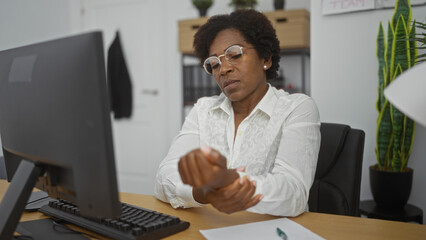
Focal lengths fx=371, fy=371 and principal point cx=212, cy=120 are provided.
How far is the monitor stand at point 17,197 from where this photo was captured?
76 cm

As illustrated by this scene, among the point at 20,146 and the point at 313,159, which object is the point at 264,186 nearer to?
the point at 313,159

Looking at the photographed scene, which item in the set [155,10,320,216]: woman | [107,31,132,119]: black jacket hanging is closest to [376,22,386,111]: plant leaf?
[155,10,320,216]: woman

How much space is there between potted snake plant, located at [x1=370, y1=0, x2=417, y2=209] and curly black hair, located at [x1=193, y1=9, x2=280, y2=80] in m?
0.71

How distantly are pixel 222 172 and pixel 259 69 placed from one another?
→ 82cm

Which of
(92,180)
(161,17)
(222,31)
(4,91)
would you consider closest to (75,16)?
(161,17)

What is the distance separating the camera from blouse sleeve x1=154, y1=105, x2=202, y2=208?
1.09 metres

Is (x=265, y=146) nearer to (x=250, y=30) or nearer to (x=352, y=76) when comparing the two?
(x=250, y=30)

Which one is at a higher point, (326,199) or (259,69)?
(259,69)

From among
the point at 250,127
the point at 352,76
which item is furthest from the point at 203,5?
the point at 250,127

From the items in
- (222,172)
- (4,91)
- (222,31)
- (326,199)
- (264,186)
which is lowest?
(326,199)

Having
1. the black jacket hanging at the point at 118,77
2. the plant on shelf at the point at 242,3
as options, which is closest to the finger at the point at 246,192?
the plant on shelf at the point at 242,3

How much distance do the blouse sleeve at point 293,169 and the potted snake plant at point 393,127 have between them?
86 cm

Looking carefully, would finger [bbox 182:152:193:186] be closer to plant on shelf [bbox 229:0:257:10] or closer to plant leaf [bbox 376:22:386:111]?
plant leaf [bbox 376:22:386:111]

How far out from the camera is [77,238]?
86cm
